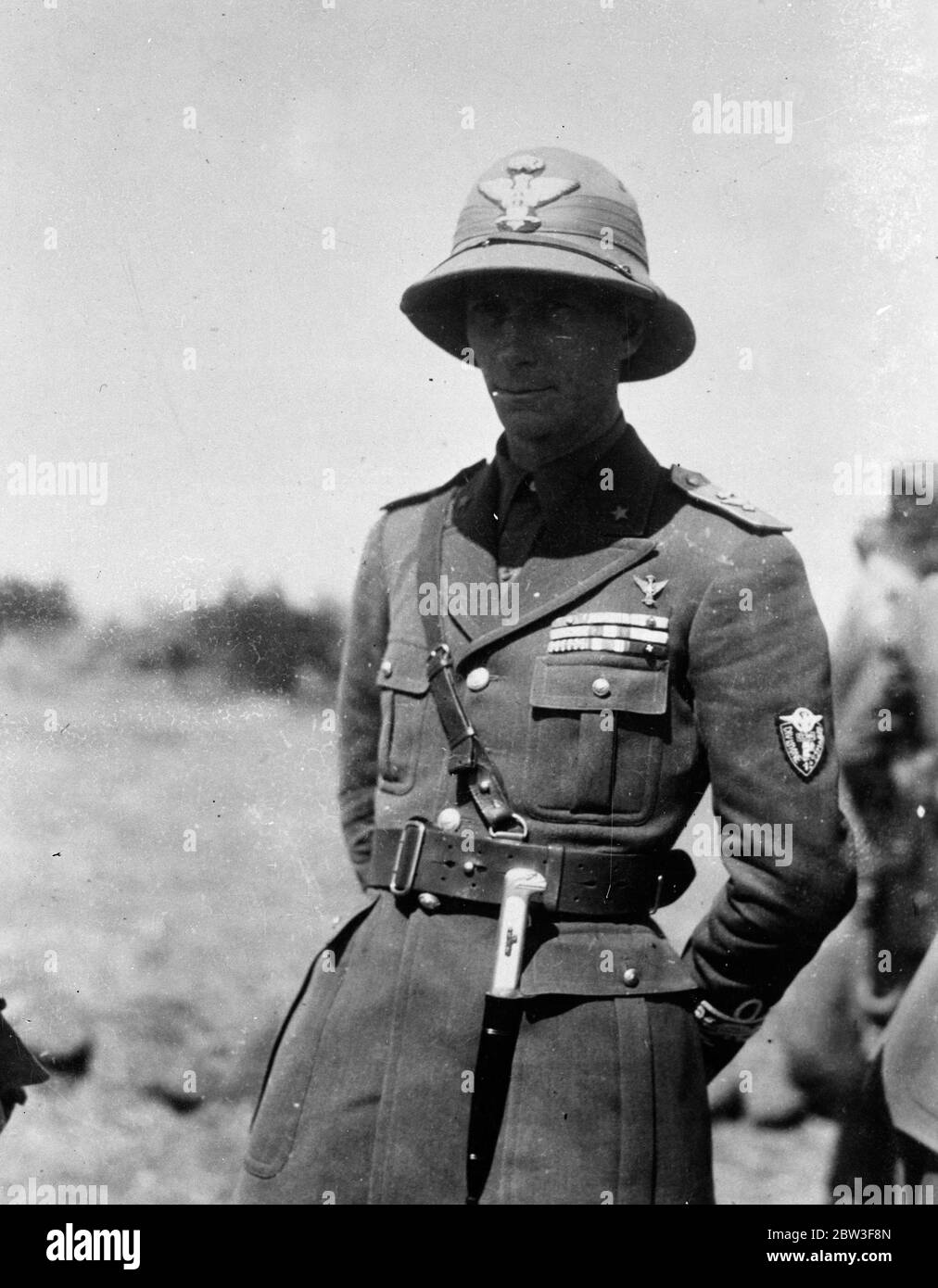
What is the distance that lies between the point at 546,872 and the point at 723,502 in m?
0.75

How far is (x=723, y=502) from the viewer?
7.94 feet

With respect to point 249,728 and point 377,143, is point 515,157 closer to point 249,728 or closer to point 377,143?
point 377,143

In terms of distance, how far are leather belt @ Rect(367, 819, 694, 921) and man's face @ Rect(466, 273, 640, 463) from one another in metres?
0.73

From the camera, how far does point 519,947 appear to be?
2.18 m

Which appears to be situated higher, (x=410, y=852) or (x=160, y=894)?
(x=410, y=852)

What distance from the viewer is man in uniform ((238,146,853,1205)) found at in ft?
7.20

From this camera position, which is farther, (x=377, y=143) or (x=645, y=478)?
(x=377, y=143)

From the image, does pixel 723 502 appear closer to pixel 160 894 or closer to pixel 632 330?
pixel 632 330

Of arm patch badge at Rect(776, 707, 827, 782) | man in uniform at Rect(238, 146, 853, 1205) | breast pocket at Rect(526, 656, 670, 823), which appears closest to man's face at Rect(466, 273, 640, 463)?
man in uniform at Rect(238, 146, 853, 1205)

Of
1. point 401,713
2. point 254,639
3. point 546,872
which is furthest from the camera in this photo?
point 254,639

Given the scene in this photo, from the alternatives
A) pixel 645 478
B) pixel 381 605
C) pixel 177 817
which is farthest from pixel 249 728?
pixel 645 478

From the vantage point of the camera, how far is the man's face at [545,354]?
2.34m

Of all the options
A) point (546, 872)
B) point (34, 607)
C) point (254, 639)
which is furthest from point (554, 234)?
point (34, 607)

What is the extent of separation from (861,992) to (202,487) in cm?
217
